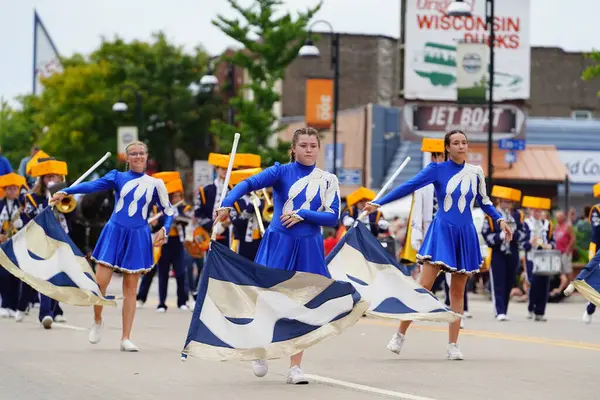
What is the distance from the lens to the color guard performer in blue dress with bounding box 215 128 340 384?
10.5 m

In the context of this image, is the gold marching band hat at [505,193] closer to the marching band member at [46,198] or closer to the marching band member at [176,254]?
the marching band member at [176,254]

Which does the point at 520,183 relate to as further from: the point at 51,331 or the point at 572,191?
the point at 51,331

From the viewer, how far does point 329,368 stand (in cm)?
1166

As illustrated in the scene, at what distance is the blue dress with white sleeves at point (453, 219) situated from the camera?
12750mm

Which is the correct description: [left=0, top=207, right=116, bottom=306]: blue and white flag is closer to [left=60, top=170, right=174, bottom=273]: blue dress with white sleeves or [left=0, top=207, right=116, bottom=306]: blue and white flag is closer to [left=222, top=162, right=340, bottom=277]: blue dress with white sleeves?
[left=60, top=170, right=174, bottom=273]: blue dress with white sleeves

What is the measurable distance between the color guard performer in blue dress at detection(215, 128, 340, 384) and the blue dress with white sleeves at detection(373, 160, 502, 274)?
229cm

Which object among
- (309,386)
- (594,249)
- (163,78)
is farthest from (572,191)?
(309,386)

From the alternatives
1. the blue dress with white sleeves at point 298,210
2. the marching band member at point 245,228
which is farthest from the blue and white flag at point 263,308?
the marching band member at point 245,228

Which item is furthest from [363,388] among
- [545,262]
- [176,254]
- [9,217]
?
[176,254]

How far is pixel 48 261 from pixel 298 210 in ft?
16.2

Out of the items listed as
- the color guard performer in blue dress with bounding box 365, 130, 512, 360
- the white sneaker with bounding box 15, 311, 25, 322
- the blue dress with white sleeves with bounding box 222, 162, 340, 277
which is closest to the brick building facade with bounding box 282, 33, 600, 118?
the white sneaker with bounding box 15, 311, 25, 322

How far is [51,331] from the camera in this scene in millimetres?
16062

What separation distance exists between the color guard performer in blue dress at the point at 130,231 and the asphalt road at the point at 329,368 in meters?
0.67

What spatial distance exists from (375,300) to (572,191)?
4214 cm
